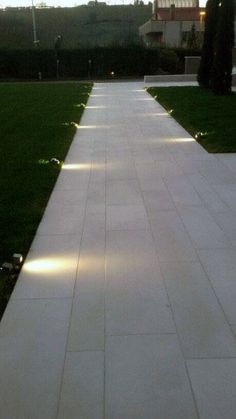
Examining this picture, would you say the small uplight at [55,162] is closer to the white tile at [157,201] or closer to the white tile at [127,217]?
the white tile at [157,201]

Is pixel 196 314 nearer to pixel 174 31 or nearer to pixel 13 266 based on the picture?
pixel 13 266

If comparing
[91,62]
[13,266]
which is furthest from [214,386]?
[91,62]

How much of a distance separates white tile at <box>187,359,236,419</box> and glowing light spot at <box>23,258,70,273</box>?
142 cm

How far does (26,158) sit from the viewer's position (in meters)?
7.11

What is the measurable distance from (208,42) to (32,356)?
1698 cm

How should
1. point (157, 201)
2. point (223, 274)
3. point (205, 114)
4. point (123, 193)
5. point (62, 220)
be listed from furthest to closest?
point (205, 114) < point (123, 193) < point (157, 201) < point (62, 220) < point (223, 274)

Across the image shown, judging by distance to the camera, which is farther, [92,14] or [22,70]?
[92,14]

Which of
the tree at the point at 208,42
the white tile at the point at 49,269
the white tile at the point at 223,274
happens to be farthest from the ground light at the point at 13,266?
the tree at the point at 208,42

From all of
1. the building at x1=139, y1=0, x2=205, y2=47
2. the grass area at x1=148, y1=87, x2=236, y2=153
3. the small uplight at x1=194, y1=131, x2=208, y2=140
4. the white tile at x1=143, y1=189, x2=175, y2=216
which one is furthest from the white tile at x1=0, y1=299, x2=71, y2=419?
the building at x1=139, y1=0, x2=205, y2=47

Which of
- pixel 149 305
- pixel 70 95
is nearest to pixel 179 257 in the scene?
pixel 149 305

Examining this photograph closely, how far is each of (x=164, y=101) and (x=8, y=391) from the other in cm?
1268

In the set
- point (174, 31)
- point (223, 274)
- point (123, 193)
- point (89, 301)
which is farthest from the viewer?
point (174, 31)

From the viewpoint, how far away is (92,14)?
44.7 m

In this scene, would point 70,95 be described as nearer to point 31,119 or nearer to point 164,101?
point 164,101
